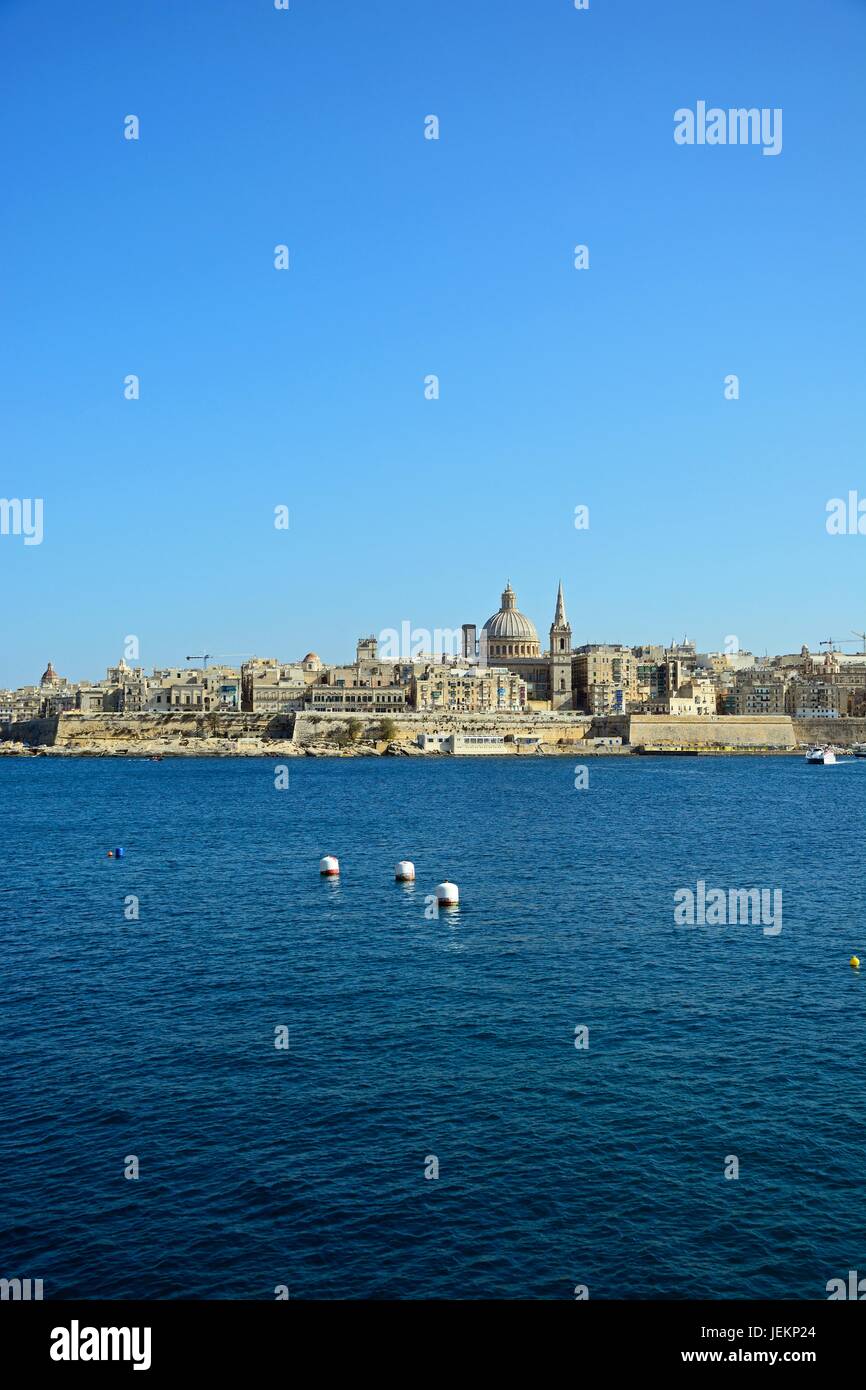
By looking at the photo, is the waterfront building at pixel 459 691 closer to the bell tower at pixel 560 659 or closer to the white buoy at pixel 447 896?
the bell tower at pixel 560 659

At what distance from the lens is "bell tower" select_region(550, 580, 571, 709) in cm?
13325

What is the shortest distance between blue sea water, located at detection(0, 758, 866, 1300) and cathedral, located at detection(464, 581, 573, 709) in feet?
347

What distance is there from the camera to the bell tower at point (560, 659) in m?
133

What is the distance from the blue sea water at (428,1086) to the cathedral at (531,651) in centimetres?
10586

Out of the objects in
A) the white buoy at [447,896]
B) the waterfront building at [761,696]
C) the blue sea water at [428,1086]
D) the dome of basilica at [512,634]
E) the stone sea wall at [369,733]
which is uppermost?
the dome of basilica at [512,634]

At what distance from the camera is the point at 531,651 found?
146m

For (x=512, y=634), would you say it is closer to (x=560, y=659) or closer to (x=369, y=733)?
(x=560, y=659)

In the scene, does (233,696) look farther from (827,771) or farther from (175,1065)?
(175,1065)

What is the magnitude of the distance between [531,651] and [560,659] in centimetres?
1054

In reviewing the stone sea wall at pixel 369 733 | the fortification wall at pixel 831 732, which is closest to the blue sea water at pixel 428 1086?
the stone sea wall at pixel 369 733

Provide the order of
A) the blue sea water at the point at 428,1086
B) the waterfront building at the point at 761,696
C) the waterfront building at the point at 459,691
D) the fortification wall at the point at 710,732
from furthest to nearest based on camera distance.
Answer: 1. the waterfront building at the point at 761,696
2. the waterfront building at the point at 459,691
3. the fortification wall at the point at 710,732
4. the blue sea water at the point at 428,1086
